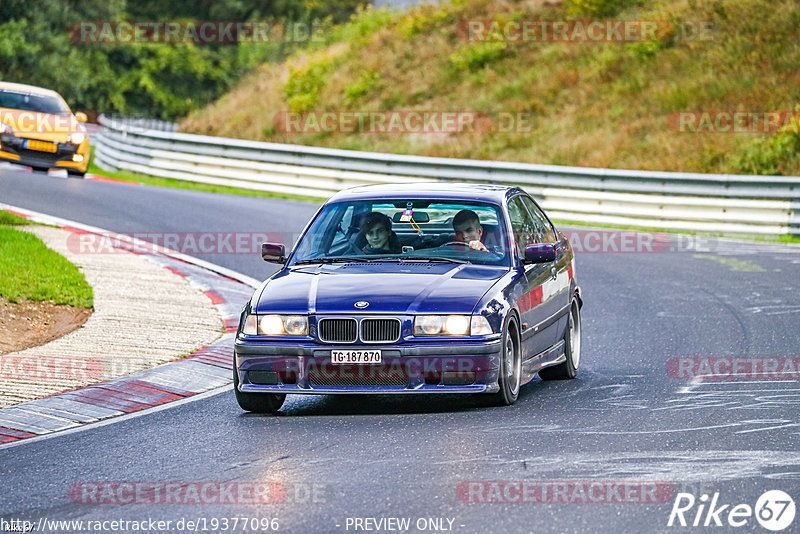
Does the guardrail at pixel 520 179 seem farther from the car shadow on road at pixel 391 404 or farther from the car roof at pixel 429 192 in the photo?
the car shadow on road at pixel 391 404

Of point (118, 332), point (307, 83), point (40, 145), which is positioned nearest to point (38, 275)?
point (118, 332)

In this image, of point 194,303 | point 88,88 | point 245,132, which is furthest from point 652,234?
point 88,88

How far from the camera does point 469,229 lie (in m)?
10.1

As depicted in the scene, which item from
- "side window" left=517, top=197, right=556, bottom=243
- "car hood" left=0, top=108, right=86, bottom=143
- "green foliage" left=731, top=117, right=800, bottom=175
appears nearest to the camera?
"side window" left=517, top=197, right=556, bottom=243

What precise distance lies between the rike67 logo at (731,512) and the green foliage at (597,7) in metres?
31.5

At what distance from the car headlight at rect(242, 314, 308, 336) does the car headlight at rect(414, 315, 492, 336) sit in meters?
0.77

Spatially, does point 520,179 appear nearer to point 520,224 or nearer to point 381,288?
point 520,224

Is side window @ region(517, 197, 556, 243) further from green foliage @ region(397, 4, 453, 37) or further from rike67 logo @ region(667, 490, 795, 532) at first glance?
green foliage @ region(397, 4, 453, 37)

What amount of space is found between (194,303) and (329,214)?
4.26 m

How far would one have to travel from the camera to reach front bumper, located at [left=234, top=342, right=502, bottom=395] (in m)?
8.72

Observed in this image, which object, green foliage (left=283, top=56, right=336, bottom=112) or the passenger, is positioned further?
green foliage (left=283, top=56, right=336, bottom=112)

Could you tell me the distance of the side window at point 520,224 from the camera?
33.8ft

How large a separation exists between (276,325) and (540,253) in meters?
2.10

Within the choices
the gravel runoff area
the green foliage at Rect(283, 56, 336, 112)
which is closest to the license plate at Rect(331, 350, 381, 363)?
the gravel runoff area
